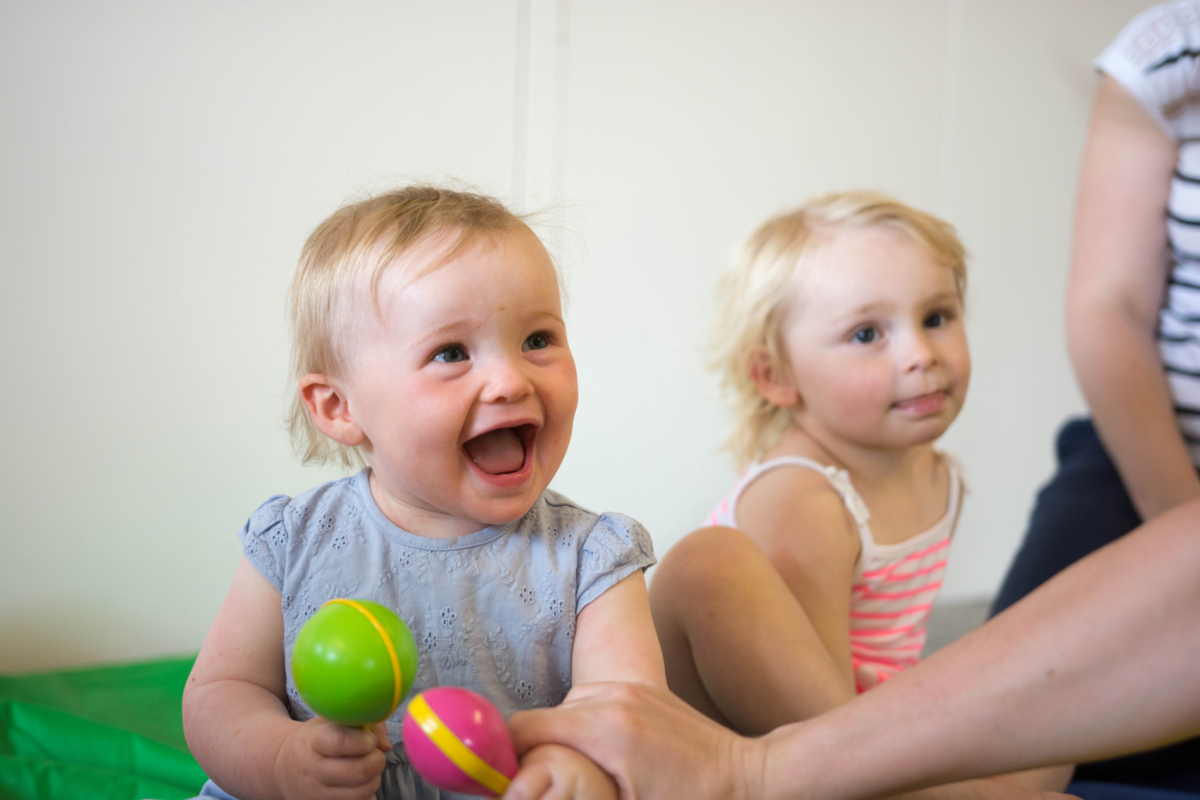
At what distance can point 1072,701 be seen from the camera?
53 centimetres

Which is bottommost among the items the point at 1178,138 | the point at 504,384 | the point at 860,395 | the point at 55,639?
the point at 55,639

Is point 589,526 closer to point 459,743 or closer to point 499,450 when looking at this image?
point 499,450

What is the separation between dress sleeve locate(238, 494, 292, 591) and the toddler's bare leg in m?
0.34

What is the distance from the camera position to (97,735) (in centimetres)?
93

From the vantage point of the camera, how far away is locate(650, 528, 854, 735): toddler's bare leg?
0.76m

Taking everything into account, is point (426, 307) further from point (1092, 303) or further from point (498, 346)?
point (1092, 303)

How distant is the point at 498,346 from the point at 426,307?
54 mm

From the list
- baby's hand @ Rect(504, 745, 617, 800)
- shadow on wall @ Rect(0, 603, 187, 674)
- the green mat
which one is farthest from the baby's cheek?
shadow on wall @ Rect(0, 603, 187, 674)

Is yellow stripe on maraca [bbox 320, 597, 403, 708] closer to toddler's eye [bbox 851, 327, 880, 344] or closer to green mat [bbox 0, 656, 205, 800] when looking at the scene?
green mat [bbox 0, 656, 205, 800]

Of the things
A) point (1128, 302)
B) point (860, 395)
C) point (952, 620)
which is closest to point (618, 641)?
point (860, 395)

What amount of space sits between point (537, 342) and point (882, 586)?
0.58m

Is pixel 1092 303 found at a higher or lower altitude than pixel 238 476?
higher

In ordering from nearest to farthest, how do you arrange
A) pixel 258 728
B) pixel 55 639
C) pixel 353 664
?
1. pixel 353 664
2. pixel 258 728
3. pixel 55 639

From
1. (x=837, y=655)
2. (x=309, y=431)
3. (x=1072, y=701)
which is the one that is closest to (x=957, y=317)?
(x=837, y=655)
